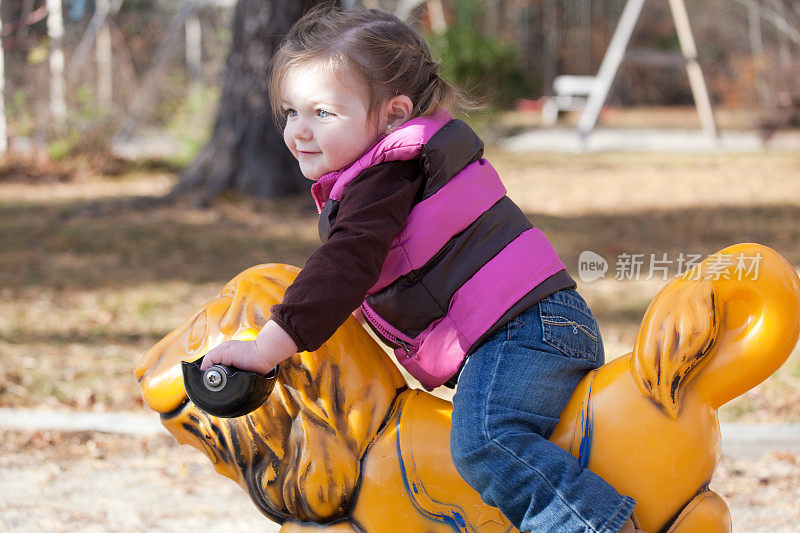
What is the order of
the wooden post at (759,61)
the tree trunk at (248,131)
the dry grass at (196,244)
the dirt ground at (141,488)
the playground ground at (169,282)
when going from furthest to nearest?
1. the wooden post at (759,61)
2. the tree trunk at (248,131)
3. the dry grass at (196,244)
4. the playground ground at (169,282)
5. the dirt ground at (141,488)

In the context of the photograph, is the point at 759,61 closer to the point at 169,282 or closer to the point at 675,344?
the point at 169,282

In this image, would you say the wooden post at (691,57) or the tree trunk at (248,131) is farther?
the wooden post at (691,57)

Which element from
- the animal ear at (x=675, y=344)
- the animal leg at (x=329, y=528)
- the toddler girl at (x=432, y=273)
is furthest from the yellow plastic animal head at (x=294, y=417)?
the animal ear at (x=675, y=344)

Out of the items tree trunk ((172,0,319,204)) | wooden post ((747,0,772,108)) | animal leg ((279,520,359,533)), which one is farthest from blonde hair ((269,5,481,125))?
wooden post ((747,0,772,108))

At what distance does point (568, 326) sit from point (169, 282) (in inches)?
153

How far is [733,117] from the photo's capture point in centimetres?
1872

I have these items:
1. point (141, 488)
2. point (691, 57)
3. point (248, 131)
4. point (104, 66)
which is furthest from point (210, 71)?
point (141, 488)

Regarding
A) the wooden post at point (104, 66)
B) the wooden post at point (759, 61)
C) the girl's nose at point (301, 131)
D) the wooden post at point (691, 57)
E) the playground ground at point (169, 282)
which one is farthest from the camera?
the wooden post at point (759, 61)

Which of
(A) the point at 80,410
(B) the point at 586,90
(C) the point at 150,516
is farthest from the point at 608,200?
(B) the point at 586,90

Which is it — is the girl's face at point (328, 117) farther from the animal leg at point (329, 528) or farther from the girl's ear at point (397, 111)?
the animal leg at point (329, 528)

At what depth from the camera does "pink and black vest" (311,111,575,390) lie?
181 cm

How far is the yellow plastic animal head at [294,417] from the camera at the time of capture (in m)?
1.83

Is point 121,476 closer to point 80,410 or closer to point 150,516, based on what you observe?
point 150,516

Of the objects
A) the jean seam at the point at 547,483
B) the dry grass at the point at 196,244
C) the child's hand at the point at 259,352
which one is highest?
the child's hand at the point at 259,352
